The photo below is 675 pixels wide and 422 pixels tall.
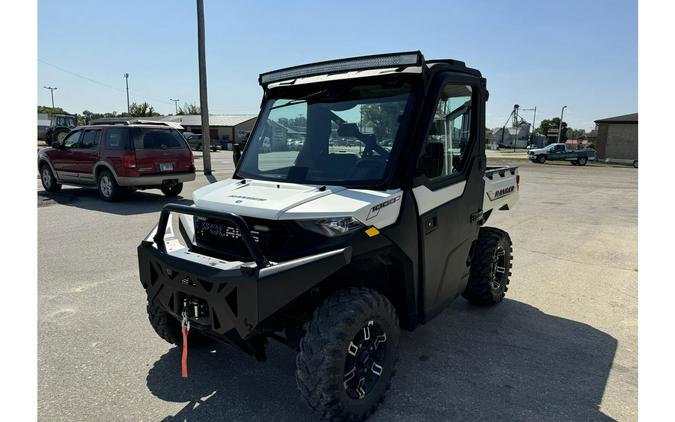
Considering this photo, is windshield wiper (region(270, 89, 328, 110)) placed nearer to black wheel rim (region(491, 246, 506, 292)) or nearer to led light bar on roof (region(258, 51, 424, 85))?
led light bar on roof (region(258, 51, 424, 85))

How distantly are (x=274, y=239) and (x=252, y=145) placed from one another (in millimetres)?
1341

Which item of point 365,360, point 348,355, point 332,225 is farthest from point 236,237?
point 365,360

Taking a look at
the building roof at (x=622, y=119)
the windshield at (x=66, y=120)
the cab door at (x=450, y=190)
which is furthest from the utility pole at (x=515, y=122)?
the cab door at (x=450, y=190)

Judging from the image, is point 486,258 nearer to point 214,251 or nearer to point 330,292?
point 330,292

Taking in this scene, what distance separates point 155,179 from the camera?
10.9 meters

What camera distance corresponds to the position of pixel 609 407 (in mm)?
2957

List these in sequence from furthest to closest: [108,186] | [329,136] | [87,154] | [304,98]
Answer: [87,154]
[108,186]
[304,98]
[329,136]

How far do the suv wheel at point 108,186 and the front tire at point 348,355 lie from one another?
32.3 feet

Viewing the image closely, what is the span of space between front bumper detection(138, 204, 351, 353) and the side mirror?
2.96 feet

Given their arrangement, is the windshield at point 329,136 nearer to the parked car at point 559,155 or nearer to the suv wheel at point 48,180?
the suv wheel at point 48,180

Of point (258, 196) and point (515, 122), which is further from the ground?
point (515, 122)

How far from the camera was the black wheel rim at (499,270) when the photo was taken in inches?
184

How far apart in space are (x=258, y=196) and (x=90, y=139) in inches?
411

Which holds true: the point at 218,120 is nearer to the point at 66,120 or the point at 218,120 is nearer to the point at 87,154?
the point at 66,120
